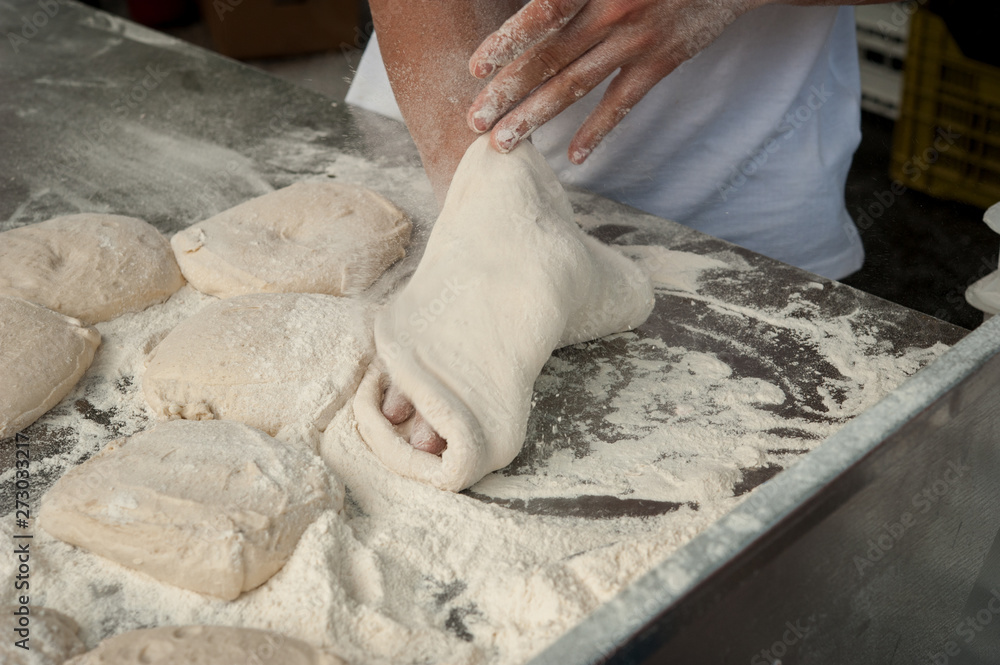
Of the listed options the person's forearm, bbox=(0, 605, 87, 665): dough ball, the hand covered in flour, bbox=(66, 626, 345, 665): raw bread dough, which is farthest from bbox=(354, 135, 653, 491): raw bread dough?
bbox=(0, 605, 87, 665): dough ball

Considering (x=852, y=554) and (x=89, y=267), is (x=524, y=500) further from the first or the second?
(x=89, y=267)

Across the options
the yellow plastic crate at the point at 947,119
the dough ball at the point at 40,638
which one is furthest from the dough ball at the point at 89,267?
the yellow plastic crate at the point at 947,119

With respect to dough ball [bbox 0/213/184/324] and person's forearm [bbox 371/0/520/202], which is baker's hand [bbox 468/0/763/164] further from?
dough ball [bbox 0/213/184/324]

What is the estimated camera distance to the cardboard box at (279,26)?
496cm

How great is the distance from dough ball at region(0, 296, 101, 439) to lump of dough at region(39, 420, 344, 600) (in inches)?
7.8

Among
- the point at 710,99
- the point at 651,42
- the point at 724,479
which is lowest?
the point at 724,479

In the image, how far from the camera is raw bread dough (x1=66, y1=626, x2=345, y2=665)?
0.90 metres

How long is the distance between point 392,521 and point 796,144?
1.27 metres

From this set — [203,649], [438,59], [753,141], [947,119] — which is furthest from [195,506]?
[947,119]

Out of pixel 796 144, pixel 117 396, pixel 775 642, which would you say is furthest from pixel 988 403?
pixel 117 396

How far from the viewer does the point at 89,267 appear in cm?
153

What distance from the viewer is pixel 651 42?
1444 mm

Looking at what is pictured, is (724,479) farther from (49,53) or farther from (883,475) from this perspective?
(49,53)

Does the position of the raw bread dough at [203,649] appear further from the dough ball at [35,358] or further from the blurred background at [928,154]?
the blurred background at [928,154]
